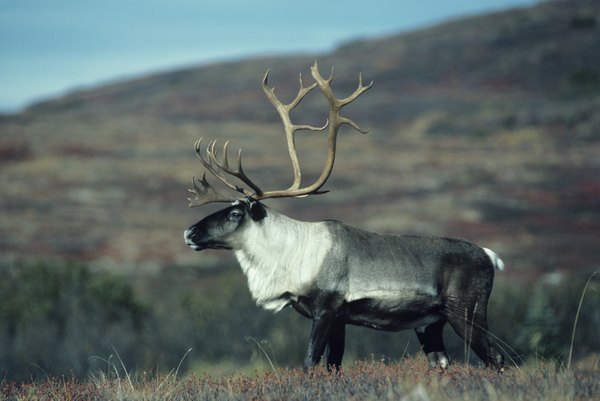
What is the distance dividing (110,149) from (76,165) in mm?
6194

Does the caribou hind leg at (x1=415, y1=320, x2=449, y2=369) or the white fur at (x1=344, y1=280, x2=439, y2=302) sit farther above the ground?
the white fur at (x1=344, y1=280, x2=439, y2=302)

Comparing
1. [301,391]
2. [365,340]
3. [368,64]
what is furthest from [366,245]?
[368,64]

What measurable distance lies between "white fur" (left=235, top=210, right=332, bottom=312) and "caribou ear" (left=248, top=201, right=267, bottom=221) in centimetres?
6

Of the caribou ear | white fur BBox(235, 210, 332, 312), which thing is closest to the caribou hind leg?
white fur BBox(235, 210, 332, 312)

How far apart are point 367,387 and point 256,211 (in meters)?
2.66

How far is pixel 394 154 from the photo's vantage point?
179ft

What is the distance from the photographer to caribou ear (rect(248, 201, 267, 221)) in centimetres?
907

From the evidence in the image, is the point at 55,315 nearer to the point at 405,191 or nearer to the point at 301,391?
the point at 301,391

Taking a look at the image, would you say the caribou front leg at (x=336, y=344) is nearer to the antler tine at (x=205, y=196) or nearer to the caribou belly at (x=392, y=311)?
the caribou belly at (x=392, y=311)

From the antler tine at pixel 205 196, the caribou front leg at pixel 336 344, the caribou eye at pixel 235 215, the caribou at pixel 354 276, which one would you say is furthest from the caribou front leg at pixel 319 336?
the antler tine at pixel 205 196

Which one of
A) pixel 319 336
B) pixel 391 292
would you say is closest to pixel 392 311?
pixel 391 292

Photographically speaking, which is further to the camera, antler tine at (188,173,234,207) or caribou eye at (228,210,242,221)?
antler tine at (188,173,234,207)

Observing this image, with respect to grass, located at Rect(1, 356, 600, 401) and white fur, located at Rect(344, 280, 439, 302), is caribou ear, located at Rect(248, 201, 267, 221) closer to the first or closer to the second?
white fur, located at Rect(344, 280, 439, 302)

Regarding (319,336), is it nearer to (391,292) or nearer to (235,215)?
(391,292)
